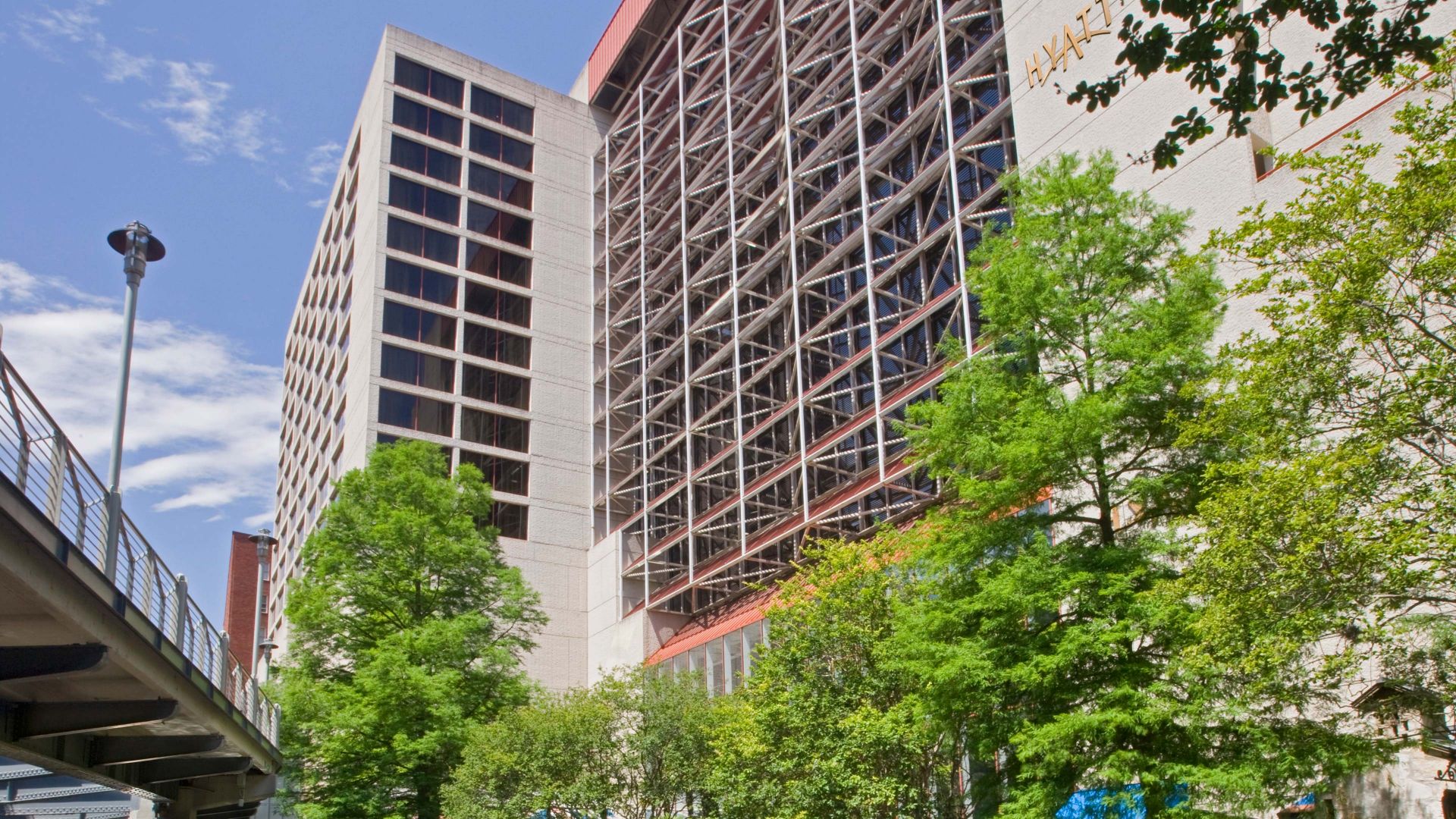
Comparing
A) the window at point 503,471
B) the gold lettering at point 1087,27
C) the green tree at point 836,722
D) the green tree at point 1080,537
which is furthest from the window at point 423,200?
the green tree at point 1080,537

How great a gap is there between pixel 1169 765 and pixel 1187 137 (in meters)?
10.7

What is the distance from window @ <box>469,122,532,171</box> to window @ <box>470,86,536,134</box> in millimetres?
834

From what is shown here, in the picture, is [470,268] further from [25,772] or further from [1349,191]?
[1349,191]

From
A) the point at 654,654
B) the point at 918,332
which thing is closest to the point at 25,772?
the point at 654,654

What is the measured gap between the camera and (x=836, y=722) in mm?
25406

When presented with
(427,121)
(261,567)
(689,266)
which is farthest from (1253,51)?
(427,121)

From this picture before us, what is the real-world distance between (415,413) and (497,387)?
490 centimetres

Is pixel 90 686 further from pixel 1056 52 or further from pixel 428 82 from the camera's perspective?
pixel 428 82

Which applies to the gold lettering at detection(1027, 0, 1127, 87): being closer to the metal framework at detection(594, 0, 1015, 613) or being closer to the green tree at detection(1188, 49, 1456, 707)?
the metal framework at detection(594, 0, 1015, 613)

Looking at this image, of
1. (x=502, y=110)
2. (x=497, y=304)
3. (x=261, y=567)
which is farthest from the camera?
(x=502, y=110)

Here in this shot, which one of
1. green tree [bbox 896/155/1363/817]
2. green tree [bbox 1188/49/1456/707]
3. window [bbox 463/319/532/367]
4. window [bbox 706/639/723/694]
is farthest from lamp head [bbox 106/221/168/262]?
window [bbox 463/319/532/367]

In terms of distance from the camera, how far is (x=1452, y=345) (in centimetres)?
1425

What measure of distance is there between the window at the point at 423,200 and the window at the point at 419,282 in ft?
10.7

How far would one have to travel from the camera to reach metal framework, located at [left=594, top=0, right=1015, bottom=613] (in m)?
42.4
